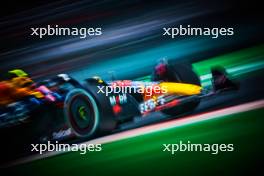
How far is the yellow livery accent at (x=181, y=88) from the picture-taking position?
2.84 m

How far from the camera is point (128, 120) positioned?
2.86 meters

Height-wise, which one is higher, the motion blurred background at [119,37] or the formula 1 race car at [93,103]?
the motion blurred background at [119,37]

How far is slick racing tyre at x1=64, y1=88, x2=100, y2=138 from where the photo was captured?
284 cm

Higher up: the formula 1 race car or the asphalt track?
the formula 1 race car

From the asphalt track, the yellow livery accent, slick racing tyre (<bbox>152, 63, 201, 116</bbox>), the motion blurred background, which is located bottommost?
the asphalt track

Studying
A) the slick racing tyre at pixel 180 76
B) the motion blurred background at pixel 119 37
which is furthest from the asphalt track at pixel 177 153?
the motion blurred background at pixel 119 37

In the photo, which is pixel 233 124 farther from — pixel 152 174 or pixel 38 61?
pixel 38 61

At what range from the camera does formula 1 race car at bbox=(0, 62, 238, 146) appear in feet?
9.26

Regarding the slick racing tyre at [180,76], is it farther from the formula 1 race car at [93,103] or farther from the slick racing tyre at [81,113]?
the slick racing tyre at [81,113]

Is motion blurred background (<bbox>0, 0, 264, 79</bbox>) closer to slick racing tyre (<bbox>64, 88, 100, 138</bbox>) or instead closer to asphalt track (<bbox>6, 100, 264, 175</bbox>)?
slick racing tyre (<bbox>64, 88, 100, 138</bbox>)

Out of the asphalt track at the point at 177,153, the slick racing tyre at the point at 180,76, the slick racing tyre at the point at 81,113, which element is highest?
the slick racing tyre at the point at 180,76

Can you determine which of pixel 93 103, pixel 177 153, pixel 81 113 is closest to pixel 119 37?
pixel 93 103

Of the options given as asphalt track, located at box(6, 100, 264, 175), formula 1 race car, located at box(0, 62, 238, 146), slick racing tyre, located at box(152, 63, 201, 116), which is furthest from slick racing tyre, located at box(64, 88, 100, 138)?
slick racing tyre, located at box(152, 63, 201, 116)

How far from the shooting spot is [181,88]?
113 inches
